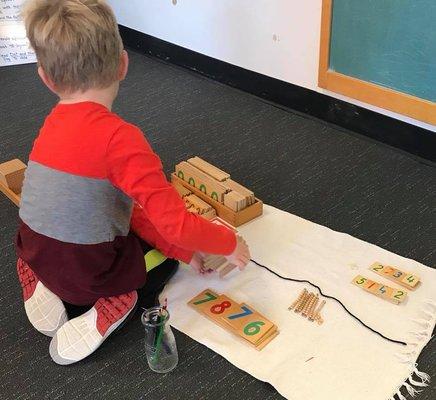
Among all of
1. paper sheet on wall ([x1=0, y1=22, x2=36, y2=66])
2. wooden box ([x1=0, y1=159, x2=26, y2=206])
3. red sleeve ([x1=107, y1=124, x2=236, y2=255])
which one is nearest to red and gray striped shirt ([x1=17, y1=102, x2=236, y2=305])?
red sleeve ([x1=107, y1=124, x2=236, y2=255])

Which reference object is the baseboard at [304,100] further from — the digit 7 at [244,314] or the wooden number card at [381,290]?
the digit 7 at [244,314]

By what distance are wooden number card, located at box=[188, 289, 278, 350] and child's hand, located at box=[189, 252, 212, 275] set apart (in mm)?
61

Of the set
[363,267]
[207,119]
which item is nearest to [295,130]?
[207,119]

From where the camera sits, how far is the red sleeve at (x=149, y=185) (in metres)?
1.08

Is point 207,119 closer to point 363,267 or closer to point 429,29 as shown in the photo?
point 429,29

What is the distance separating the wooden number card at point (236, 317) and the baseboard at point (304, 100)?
3.27 ft

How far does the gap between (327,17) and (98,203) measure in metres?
1.28

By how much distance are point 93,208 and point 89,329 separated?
30cm

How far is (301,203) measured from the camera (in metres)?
1.79

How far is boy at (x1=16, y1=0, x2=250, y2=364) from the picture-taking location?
1.04 metres

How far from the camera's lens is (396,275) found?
145cm

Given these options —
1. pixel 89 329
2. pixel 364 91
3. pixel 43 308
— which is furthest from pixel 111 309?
pixel 364 91

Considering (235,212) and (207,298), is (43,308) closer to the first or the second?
(207,298)

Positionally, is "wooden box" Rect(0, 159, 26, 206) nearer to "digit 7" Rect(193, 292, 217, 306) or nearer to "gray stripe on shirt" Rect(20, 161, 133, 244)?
"gray stripe on shirt" Rect(20, 161, 133, 244)
